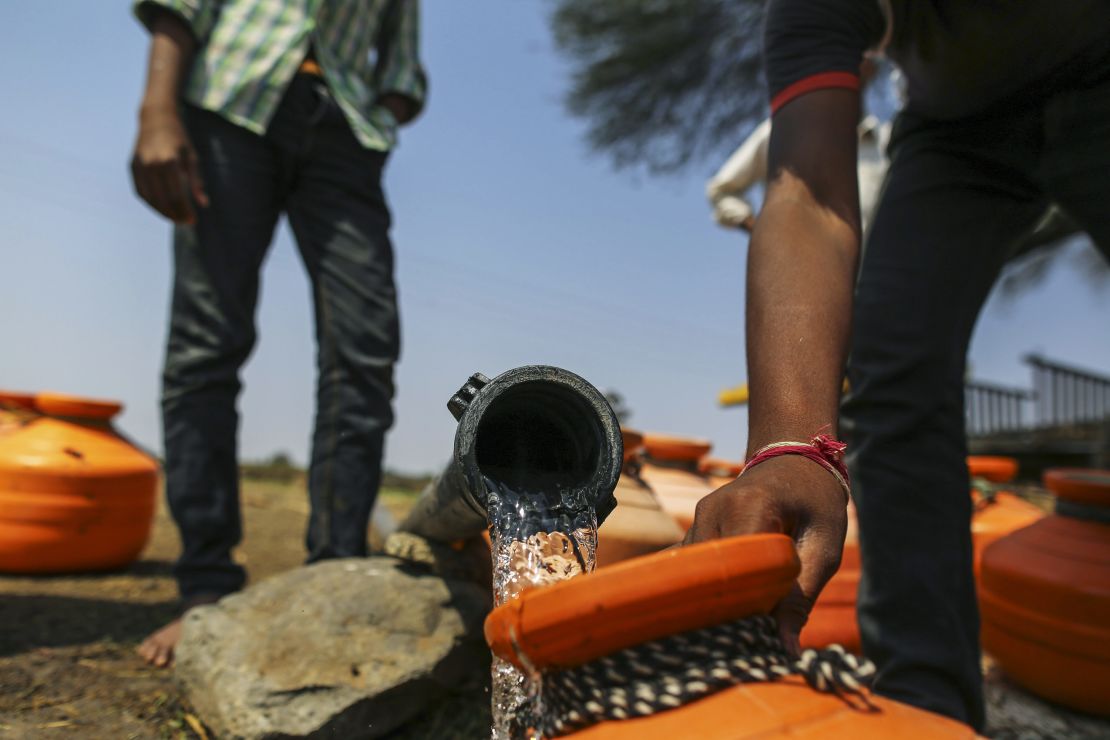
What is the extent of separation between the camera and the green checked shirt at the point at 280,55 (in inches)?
95.5

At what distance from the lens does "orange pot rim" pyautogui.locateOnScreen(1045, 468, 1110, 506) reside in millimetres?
2383

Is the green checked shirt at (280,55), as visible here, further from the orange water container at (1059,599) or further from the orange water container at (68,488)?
the orange water container at (1059,599)

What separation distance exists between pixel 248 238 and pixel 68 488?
5.63ft

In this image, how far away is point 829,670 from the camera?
2.37 feet

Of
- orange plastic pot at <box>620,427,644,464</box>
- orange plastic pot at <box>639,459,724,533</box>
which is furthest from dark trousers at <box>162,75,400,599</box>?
orange plastic pot at <box>639,459,724,533</box>

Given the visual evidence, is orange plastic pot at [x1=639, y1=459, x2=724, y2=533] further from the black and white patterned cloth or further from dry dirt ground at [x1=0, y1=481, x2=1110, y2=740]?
the black and white patterned cloth

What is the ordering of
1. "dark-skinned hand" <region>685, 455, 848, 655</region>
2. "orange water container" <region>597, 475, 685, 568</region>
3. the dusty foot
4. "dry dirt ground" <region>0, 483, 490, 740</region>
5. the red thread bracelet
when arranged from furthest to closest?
1. the dusty foot
2. "orange water container" <region>597, 475, 685, 568</region>
3. "dry dirt ground" <region>0, 483, 490, 740</region>
4. the red thread bracelet
5. "dark-skinned hand" <region>685, 455, 848, 655</region>

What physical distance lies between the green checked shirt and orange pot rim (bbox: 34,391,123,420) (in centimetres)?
178

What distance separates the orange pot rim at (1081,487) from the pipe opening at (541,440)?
1907 mm

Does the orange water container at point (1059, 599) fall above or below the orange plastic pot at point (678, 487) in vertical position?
below

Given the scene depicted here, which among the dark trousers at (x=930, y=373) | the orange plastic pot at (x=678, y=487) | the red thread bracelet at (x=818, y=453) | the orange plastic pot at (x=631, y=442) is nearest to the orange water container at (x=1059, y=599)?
the dark trousers at (x=930, y=373)

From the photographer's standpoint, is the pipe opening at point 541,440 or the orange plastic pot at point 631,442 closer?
the pipe opening at point 541,440

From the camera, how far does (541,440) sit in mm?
1243

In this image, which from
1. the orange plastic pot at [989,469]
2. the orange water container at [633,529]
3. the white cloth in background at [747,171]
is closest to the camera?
the orange water container at [633,529]
